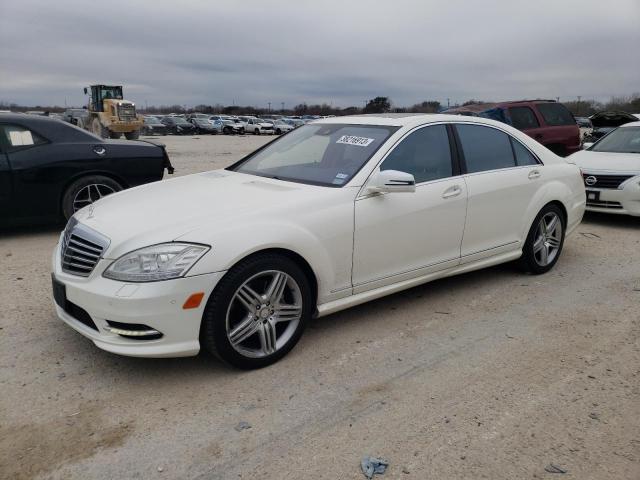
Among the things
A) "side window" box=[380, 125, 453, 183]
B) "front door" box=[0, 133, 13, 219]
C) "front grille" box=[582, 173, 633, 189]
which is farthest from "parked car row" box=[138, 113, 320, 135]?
"side window" box=[380, 125, 453, 183]

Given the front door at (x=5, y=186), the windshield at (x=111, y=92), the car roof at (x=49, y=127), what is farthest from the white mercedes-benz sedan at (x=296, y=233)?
the windshield at (x=111, y=92)

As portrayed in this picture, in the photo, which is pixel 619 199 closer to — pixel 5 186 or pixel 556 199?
pixel 556 199

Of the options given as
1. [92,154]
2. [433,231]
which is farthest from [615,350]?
[92,154]

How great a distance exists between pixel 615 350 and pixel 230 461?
2.70 meters

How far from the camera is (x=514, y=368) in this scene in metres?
3.48

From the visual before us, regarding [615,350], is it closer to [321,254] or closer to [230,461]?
[321,254]

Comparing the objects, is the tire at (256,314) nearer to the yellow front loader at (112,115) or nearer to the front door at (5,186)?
the front door at (5,186)

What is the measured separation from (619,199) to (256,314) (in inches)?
245

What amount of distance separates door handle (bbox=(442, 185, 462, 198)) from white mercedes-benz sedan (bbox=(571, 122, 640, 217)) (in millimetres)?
4345

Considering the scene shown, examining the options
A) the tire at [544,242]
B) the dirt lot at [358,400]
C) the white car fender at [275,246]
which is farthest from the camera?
the tire at [544,242]

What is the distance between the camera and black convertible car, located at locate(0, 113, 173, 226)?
632 centimetres

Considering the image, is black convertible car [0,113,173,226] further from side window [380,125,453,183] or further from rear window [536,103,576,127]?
rear window [536,103,576,127]

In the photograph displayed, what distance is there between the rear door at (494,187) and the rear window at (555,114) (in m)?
7.26

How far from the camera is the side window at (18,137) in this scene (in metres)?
6.37
